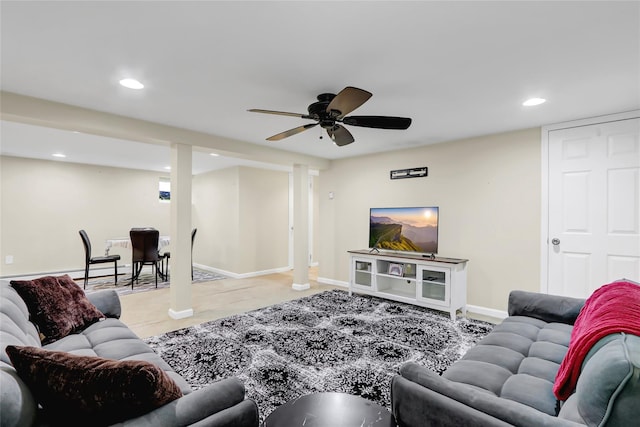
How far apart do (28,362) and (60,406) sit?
18 centimetres

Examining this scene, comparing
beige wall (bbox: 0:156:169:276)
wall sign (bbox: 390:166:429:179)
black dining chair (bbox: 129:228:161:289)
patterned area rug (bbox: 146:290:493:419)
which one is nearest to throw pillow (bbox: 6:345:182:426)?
patterned area rug (bbox: 146:290:493:419)

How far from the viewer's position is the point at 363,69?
7.44 feet

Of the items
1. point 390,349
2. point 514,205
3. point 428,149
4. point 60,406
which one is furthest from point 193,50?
point 514,205

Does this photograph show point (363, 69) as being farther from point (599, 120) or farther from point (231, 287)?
point (231, 287)

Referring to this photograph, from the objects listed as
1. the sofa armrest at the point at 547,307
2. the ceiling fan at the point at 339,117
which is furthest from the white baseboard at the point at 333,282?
the ceiling fan at the point at 339,117

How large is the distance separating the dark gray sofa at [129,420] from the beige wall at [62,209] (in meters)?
5.21

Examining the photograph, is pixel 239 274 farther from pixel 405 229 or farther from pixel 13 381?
pixel 13 381

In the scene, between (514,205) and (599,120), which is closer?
(599,120)

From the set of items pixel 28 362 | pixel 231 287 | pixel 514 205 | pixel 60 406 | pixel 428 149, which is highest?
pixel 428 149

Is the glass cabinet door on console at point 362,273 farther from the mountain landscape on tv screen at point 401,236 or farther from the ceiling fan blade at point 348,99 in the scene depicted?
the ceiling fan blade at point 348,99

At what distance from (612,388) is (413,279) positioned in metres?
3.39

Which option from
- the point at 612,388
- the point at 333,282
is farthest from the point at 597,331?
the point at 333,282

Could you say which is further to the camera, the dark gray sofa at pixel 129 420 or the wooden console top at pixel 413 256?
the wooden console top at pixel 413 256

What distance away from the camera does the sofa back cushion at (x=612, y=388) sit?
88 centimetres
